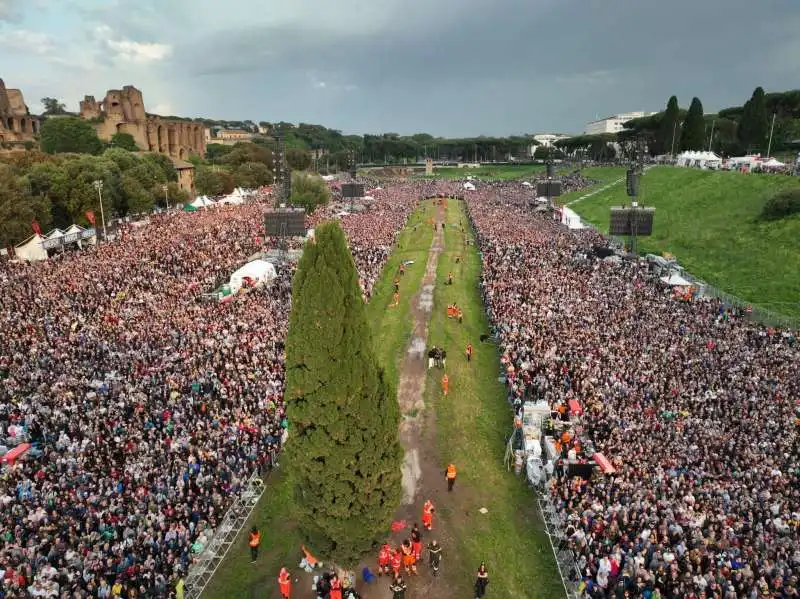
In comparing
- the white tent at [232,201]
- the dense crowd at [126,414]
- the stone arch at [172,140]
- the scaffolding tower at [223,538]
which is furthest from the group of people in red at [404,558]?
the stone arch at [172,140]

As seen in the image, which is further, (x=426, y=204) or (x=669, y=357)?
(x=426, y=204)

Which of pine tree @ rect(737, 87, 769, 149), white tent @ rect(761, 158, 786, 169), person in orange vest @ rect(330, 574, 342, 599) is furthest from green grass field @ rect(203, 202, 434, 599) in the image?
pine tree @ rect(737, 87, 769, 149)

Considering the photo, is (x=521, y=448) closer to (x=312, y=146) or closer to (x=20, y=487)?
(x=20, y=487)

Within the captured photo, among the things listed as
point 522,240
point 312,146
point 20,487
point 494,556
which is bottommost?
point 494,556

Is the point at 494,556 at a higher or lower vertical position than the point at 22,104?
lower

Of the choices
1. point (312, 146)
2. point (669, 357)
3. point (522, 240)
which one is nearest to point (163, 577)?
point (669, 357)

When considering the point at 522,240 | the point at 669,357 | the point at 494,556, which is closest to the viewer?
the point at 494,556

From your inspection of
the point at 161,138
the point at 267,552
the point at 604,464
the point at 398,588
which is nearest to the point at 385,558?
the point at 398,588

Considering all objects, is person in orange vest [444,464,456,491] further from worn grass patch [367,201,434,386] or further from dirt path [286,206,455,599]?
worn grass patch [367,201,434,386]
